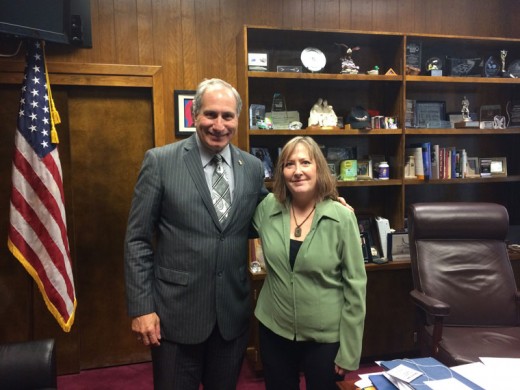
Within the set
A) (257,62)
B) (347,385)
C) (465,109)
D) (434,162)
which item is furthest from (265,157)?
(347,385)

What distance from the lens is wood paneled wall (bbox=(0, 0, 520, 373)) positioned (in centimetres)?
265

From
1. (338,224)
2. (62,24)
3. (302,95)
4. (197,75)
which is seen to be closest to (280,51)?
(302,95)

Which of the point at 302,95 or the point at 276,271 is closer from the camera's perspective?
the point at 276,271

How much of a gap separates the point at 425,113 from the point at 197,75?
1679 mm

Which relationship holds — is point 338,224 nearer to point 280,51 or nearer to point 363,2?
point 280,51

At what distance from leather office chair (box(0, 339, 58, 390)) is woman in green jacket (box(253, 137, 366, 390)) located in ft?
2.90

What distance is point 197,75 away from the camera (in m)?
2.82

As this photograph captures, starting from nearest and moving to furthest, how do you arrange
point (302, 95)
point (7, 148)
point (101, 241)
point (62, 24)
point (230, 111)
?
point (230, 111), point (62, 24), point (7, 148), point (101, 241), point (302, 95)

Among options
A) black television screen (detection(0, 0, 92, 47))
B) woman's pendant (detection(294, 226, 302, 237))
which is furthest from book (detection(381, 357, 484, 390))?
black television screen (detection(0, 0, 92, 47))

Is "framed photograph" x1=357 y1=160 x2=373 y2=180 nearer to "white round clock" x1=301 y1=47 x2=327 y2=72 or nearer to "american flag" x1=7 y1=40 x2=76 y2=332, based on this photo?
"white round clock" x1=301 y1=47 x2=327 y2=72

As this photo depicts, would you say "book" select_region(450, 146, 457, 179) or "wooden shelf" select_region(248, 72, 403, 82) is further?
"book" select_region(450, 146, 457, 179)

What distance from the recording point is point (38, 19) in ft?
6.95

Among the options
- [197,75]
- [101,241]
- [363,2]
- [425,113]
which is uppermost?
[363,2]

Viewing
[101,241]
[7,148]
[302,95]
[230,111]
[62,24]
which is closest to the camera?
[230,111]
